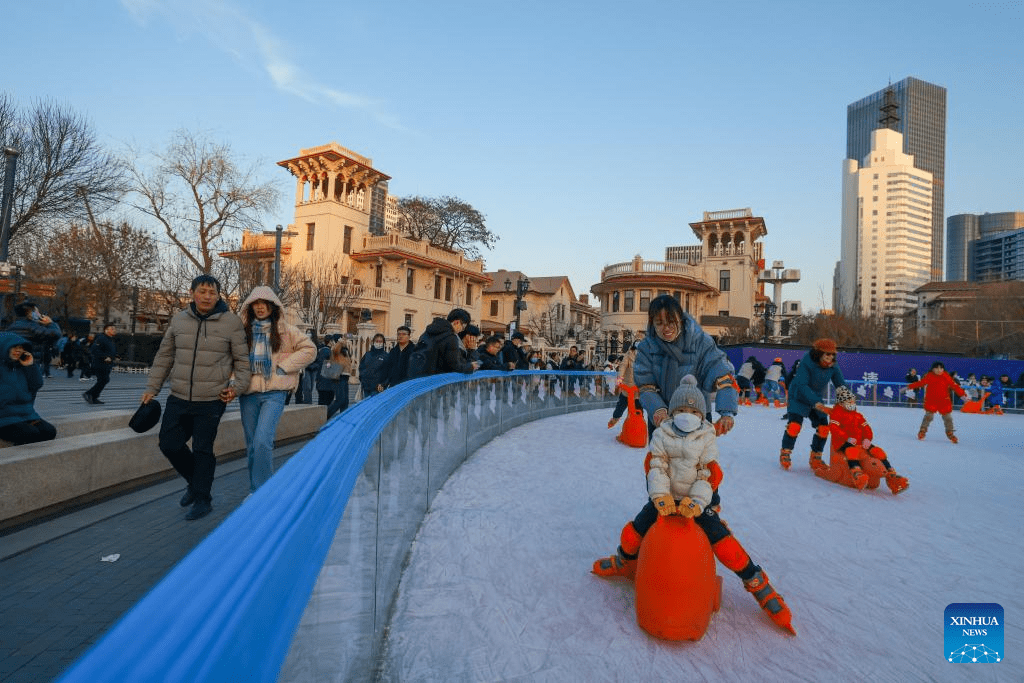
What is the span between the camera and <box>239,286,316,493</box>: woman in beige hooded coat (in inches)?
170

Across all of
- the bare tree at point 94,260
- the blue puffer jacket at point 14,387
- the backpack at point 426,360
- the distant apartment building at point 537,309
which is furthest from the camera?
the distant apartment building at point 537,309

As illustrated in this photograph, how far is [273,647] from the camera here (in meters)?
0.89

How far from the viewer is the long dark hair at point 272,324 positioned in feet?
14.7

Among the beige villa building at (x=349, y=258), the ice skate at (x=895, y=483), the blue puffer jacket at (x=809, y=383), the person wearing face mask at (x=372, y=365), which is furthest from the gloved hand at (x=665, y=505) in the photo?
the beige villa building at (x=349, y=258)

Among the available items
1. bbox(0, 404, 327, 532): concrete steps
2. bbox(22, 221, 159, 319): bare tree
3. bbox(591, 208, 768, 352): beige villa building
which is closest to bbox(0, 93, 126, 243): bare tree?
bbox(22, 221, 159, 319): bare tree

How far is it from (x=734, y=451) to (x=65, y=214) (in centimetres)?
2237

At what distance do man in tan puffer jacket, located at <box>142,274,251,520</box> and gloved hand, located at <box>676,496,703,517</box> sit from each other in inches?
127

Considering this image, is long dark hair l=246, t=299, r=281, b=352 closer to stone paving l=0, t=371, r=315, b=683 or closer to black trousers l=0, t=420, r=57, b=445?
stone paving l=0, t=371, r=315, b=683

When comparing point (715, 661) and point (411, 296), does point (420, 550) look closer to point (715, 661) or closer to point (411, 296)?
point (715, 661)

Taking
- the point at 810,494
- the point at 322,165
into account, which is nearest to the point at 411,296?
the point at 322,165

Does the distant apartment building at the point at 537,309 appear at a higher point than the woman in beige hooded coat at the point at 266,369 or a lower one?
higher

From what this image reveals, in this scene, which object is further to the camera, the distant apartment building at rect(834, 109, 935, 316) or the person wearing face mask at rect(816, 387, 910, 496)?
the distant apartment building at rect(834, 109, 935, 316)

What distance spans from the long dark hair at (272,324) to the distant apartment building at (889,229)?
509ft

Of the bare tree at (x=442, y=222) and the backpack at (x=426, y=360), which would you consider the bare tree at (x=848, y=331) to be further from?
the backpack at (x=426, y=360)
